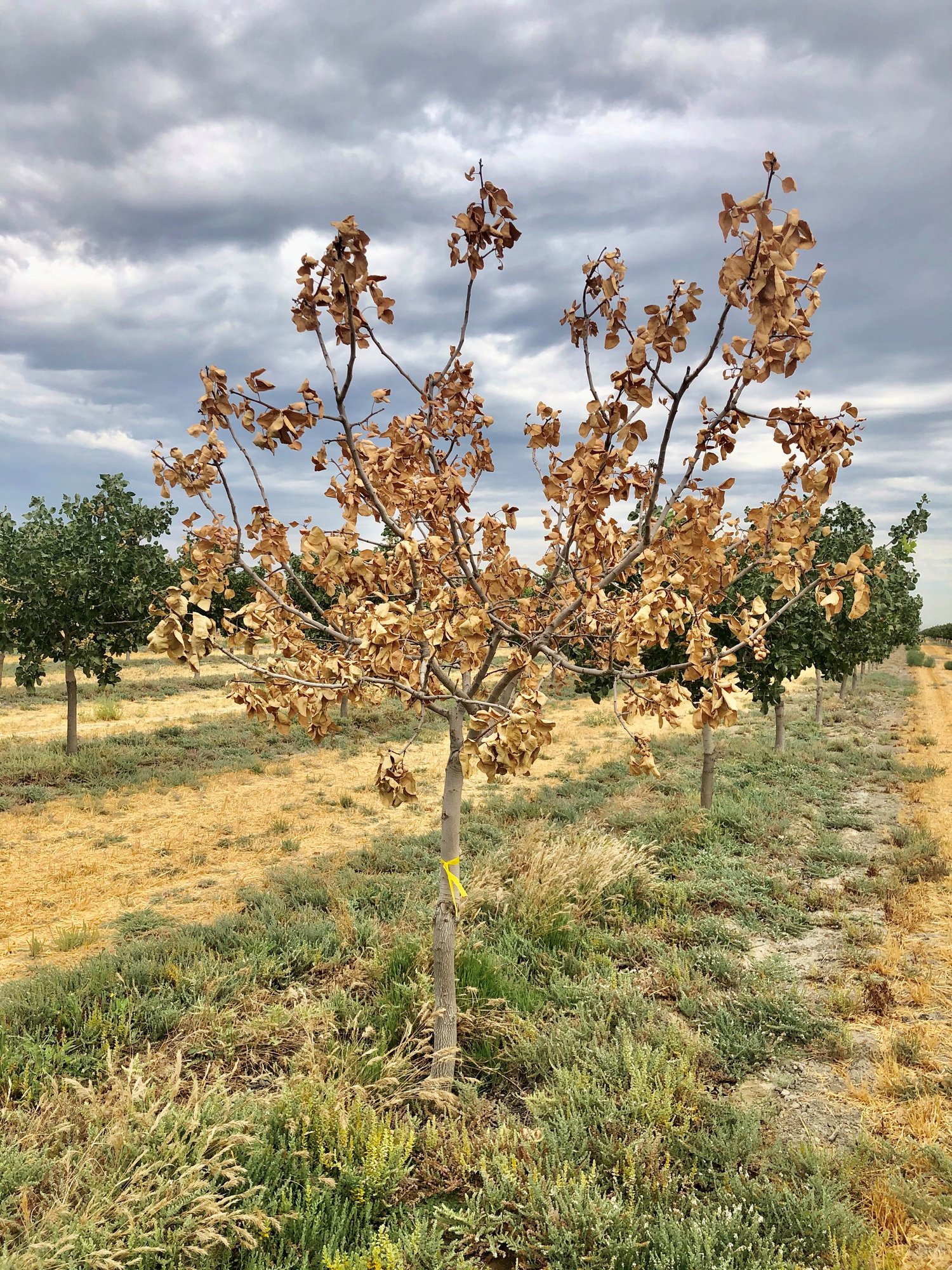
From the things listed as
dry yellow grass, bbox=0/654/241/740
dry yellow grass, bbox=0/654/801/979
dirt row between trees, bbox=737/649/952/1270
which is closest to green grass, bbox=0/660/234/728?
dry yellow grass, bbox=0/654/241/740

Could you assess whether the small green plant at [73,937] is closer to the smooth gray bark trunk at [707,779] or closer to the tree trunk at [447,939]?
the tree trunk at [447,939]

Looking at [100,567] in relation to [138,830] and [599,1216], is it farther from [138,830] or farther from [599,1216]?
[599,1216]

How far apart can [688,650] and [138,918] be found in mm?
7826

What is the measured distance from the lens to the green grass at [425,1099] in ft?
11.6

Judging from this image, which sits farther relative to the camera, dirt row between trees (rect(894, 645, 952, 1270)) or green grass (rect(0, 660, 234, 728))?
green grass (rect(0, 660, 234, 728))

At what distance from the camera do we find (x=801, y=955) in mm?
7391

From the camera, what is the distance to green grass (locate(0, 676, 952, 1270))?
→ 3.54 meters

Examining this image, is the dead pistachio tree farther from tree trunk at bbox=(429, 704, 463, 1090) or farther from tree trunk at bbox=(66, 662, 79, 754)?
tree trunk at bbox=(66, 662, 79, 754)

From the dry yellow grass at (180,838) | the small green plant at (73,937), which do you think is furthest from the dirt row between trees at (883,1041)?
the small green plant at (73,937)

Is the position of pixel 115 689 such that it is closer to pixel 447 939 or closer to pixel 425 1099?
pixel 447 939

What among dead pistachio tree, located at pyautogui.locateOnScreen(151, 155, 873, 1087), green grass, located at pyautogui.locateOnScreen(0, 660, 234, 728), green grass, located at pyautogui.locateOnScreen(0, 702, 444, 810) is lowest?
green grass, located at pyautogui.locateOnScreen(0, 702, 444, 810)

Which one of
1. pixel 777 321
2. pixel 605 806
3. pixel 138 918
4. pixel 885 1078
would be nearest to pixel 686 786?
pixel 605 806

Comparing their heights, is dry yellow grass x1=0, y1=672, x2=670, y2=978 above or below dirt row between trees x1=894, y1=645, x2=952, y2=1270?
below

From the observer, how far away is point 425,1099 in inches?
189
